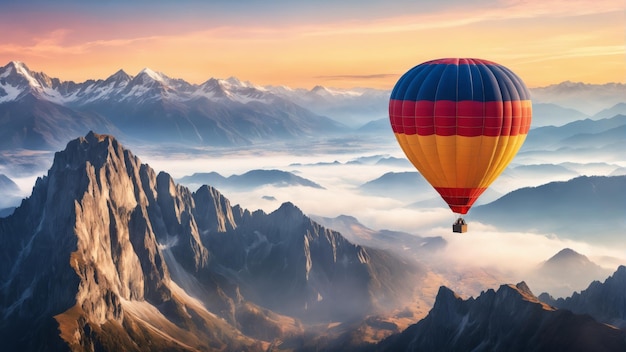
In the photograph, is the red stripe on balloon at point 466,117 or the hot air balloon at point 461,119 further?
the hot air balloon at point 461,119

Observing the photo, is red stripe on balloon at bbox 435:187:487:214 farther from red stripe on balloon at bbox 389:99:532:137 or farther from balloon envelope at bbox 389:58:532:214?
red stripe on balloon at bbox 389:99:532:137

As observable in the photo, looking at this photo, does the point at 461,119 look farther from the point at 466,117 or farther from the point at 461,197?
the point at 461,197

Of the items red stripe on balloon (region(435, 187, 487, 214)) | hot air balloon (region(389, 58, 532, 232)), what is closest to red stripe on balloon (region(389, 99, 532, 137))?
hot air balloon (region(389, 58, 532, 232))

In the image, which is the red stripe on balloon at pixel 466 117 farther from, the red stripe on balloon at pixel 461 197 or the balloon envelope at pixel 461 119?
the red stripe on balloon at pixel 461 197

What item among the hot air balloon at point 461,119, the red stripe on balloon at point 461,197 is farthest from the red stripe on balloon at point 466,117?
the red stripe on balloon at point 461,197

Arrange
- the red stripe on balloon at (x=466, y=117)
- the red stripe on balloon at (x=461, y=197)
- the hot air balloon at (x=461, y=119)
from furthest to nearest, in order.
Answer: the red stripe on balloon at (x=461, y=197) < the hot air balloon at (x=461, y=119) < the red stripe on balloon at (x=466, y=117)

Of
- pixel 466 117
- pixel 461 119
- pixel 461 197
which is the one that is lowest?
pixel 461 197

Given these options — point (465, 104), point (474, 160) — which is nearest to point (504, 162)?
point (474, 160)

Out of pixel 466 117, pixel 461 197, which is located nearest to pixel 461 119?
pixel 466 117

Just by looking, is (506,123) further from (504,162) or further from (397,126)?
(397,126)
